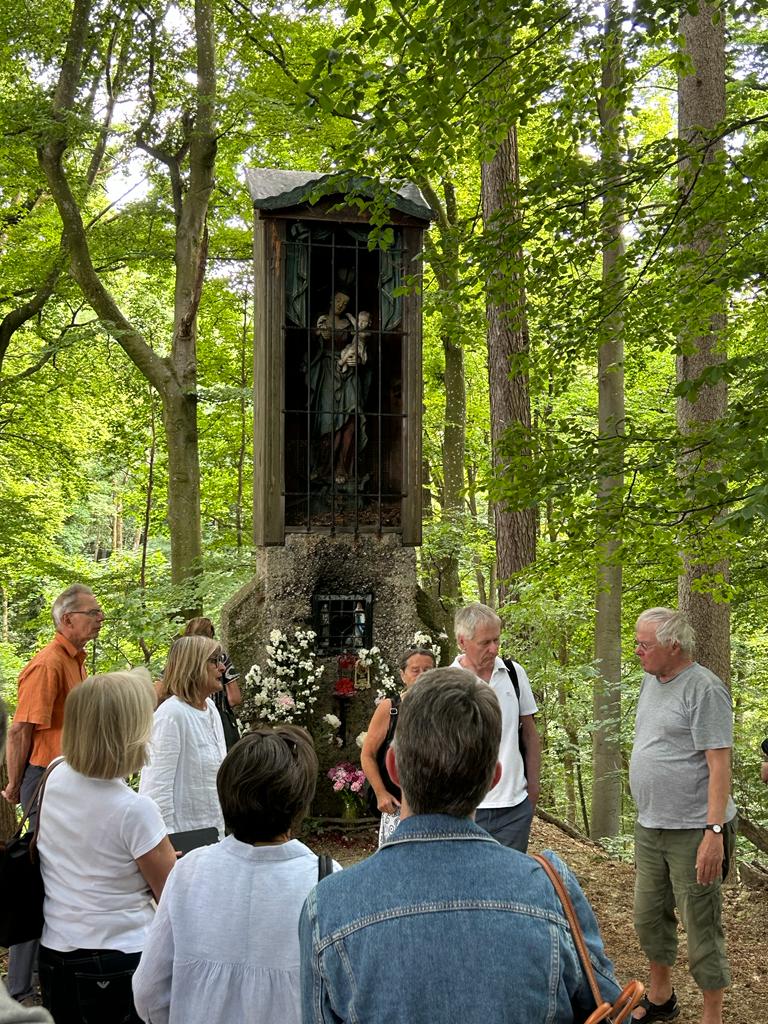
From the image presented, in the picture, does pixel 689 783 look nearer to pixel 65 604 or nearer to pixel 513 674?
pixel 513 674

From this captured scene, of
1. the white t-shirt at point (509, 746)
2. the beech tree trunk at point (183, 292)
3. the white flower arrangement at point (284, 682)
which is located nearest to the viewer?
the white t-shirt at point (509, 746)

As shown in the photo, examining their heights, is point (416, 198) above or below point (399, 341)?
above

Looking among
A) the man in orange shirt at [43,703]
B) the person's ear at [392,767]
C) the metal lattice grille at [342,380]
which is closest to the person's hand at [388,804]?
the man in orange shirt at [43,703]

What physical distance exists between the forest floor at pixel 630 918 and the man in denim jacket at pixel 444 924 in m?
2.76

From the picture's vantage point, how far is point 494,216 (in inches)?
193

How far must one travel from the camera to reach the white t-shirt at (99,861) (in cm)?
249

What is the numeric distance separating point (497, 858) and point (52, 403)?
14.9m

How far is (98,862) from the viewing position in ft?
8.20

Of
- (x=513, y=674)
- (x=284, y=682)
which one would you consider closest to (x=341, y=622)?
(x=284, y=682)

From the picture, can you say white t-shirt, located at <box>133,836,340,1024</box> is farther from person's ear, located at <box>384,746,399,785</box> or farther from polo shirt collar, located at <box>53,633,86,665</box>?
polo shirt collar, located at <box>53,633,86,665</box>

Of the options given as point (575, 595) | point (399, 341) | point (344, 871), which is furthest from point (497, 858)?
point (575, 595)

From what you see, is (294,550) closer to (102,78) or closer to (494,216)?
(494,216)

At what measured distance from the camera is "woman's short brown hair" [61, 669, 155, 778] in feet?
8.28

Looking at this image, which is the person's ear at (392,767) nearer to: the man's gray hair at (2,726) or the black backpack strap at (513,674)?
the man's gray hair at (2,726)
